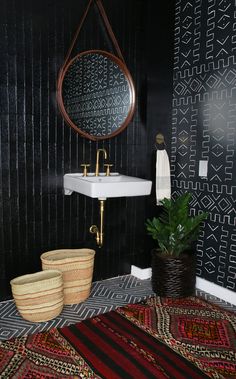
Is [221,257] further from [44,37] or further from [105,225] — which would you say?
[44,37]

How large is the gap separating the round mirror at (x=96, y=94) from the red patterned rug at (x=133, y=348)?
4.84 ft

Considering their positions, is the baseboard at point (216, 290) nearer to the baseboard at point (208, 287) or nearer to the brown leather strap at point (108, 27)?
the baseboard at point (208, 287)

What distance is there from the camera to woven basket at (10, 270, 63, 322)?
7.46 ft

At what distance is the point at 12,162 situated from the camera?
8.41 ft

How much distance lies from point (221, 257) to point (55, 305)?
136 cm

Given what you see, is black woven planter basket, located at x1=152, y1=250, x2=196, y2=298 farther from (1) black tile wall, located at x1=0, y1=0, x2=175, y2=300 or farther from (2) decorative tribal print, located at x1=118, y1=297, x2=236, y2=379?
(1) black tile wall, located at x1=0, y1=0, x2=175, y2=300

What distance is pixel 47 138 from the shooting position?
270 centimetres

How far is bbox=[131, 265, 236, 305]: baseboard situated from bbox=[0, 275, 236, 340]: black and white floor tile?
0.04 metres

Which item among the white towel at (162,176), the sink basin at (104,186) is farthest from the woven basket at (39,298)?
the white towel at (162,176)

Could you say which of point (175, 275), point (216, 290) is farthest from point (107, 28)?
point (216, 290)

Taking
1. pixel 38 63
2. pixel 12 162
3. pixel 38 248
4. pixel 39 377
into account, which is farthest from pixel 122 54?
pixel 39 377

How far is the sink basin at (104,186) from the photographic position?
2.39 meters

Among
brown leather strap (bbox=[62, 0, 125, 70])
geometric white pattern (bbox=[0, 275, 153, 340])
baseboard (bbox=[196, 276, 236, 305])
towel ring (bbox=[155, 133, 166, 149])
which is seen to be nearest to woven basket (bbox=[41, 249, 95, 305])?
geometric white pattern (bbox=[0, 275, 153, 340])

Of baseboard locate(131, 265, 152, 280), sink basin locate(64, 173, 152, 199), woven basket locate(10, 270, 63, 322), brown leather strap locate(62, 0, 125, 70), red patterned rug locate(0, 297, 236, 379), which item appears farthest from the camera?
baseboard locate(131, 265, 152, 280)
